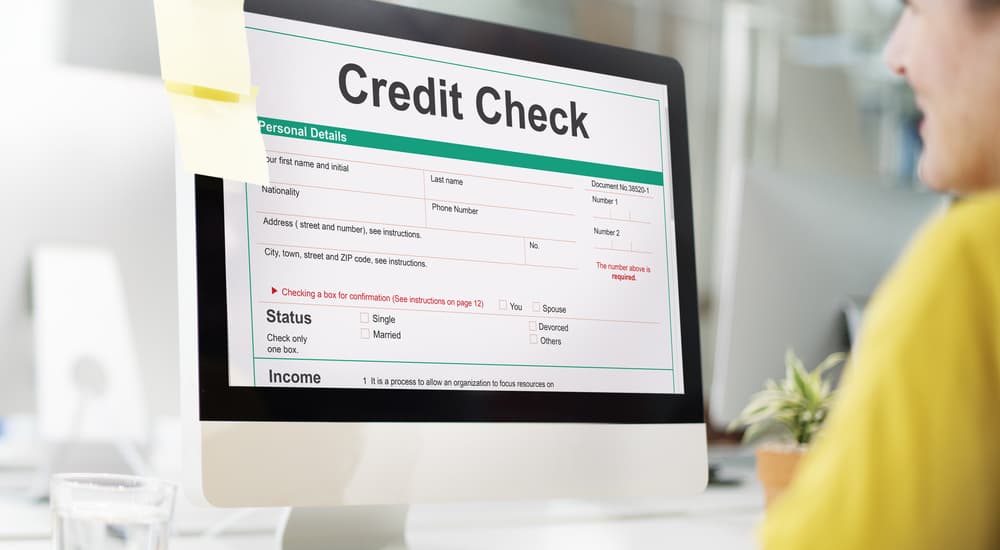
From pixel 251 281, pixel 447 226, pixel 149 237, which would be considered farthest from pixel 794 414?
pixel 149 237

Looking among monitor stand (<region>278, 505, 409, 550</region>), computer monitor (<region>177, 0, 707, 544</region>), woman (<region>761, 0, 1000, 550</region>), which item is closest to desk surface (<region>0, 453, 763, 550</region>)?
monitor stand (<region>278, 505, 409, 550</region>)

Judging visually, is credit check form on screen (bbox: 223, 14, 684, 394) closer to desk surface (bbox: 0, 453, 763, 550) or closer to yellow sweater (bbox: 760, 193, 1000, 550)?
desk surface (bbox: 0, 453, 763, 550)

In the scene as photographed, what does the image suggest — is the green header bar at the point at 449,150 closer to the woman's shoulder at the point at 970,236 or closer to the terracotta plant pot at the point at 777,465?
the terracotta plant pot at the point at 777,465

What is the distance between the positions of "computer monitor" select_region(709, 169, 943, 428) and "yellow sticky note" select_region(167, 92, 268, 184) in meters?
0.97

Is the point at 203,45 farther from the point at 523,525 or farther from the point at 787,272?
the point at 787,272

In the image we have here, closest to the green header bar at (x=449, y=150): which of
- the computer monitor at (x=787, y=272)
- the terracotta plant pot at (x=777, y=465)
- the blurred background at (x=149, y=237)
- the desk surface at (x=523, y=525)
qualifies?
the blurred background at (x=149, y=237)

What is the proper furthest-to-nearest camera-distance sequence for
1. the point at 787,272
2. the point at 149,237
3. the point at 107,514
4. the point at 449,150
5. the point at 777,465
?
the point at 787,272 → the point at 149,237 → the point at 777,465 → the point at 449,150 → the point at 107,514

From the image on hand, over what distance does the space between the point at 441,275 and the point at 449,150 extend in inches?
5.1

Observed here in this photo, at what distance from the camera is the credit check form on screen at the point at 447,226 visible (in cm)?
88

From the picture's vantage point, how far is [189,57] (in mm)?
883

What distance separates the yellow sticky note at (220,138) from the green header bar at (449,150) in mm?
23

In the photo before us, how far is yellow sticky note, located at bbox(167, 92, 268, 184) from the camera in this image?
853mm

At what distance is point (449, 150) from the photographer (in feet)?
3.22

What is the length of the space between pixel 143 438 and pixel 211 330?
72cm
